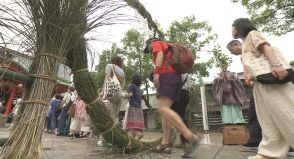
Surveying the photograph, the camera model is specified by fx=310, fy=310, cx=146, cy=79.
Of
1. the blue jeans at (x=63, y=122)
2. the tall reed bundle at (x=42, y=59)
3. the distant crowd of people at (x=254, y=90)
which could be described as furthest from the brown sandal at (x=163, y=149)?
the blue jeans at (x=63, y=122)

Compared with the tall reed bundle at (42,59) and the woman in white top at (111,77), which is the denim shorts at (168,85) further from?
A: the woman in white top at (111,77)

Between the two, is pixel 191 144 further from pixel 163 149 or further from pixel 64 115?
pixel 64 115

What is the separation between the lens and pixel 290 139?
2766mm

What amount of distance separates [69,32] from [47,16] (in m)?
0.22

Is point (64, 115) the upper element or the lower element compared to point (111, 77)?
lower

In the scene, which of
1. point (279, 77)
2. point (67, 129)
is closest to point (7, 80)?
point (279, 77)

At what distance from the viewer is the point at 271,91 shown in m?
2.89

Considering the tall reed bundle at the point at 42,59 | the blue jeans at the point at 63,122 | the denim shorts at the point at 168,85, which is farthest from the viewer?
the blue jeans at the point at 63,122

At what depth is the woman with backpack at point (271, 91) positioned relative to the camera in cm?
277

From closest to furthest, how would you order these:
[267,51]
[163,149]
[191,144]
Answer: [267,51]
[191,144]
[163,149]

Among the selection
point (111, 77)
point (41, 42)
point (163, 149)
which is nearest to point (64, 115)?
point (111, 77)

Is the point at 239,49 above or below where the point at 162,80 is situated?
above

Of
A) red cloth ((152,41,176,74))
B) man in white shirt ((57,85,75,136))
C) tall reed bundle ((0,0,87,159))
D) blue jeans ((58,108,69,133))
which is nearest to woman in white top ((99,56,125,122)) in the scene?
red cloth ((152,41,176,74))

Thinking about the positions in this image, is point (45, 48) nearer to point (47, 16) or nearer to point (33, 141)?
point (47, 16)
